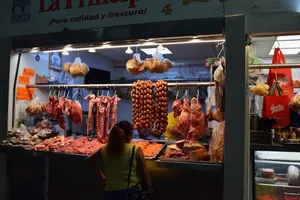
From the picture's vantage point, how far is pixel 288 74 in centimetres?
434

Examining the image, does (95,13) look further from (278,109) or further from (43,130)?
(278,109)

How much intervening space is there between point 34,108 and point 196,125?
2.69m

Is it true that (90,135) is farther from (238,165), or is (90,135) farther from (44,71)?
(238,165)

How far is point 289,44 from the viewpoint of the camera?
22.5ft

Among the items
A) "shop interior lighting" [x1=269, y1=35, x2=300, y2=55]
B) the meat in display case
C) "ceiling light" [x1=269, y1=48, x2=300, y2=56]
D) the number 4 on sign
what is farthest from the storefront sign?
"ceiling light" [x1=269, y1=48, x2=300, y2=56]

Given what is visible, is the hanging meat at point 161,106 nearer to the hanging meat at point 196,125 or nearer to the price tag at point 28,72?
the hanging meat at point 196,125

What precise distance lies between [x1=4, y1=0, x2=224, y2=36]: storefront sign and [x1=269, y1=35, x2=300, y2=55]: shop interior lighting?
3.09 metres

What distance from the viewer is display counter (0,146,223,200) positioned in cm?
355

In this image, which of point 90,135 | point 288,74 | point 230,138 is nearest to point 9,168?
point 90,135

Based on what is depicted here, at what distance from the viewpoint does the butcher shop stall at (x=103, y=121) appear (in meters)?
3.49

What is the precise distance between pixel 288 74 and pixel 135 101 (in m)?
2.32

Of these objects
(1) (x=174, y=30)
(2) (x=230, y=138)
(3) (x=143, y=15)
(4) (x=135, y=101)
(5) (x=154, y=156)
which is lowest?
(5) (x=154, y=156)

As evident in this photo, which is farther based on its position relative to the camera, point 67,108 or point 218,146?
point 67,108

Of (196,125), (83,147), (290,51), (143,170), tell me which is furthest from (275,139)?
(290,51)
